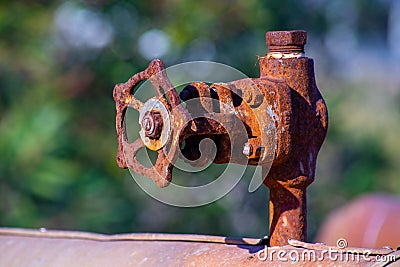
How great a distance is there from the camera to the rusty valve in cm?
112

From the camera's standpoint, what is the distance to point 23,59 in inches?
185

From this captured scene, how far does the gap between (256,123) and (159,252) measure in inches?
16.3

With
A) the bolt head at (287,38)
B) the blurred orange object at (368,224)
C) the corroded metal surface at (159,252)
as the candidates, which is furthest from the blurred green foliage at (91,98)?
the bolt head at (287,38)

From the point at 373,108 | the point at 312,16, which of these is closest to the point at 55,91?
the point at 312,16

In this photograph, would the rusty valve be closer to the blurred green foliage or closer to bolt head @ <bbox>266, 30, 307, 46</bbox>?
bolt head @ <bbox>266, 30, 307, 46</bbox>

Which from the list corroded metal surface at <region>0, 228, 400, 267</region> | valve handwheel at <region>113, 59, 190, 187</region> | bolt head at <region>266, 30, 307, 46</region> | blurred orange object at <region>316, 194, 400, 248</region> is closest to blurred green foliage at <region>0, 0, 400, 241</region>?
blurred orange object at <region>316, 194, 400, 248</region>

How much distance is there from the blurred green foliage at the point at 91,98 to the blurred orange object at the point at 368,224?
1.55 m

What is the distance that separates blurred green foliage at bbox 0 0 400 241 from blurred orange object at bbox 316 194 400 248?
155 cm

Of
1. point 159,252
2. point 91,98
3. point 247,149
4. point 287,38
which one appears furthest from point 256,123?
point 91,98

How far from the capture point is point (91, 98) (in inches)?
190

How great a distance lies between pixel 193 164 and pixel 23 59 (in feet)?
12.2

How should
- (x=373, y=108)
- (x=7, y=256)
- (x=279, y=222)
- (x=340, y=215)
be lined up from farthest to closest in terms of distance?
1. (x=373, y=108)
2. (x=340, y=215)
3. (x=7, y=256)
4. (x=279, y=222)

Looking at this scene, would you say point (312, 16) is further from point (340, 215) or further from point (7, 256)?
point (7, 256)

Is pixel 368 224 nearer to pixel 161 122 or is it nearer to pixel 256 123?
pixel 256 123
